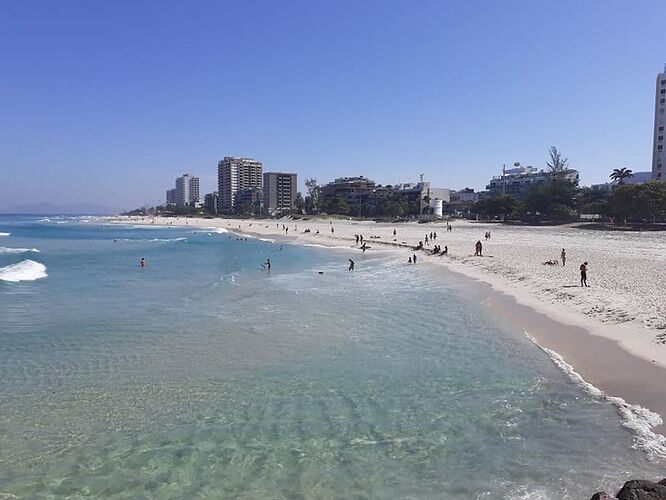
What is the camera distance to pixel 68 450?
8398 mm

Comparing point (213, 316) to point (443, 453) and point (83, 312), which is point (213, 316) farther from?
point (443, 453)

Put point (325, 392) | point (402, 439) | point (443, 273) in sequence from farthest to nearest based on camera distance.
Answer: point (443, 273), point (325, 392), point (402, 439)

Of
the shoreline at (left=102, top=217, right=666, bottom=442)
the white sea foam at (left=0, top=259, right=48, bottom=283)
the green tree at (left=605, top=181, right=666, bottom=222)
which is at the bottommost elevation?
the white sea foam at (left=0, top=259, right=48, bottom=283)

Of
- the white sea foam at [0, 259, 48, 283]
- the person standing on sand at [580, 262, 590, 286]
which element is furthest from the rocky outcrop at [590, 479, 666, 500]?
the white sea foam at [0, 259, 48, 283]

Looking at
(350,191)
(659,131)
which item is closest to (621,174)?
(659,131)

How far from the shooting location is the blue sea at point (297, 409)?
740cm

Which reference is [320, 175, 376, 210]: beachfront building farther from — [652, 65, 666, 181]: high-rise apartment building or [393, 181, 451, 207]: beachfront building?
[652, 65, 666, 181]: high-rise apartment building

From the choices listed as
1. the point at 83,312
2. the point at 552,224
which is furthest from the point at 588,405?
the point at 552,224

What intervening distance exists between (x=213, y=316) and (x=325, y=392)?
972cm

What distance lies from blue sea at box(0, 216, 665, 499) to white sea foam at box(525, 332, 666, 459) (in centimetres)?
14

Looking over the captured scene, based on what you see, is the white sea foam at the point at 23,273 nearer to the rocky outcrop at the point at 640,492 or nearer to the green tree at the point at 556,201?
the rocky outcrop at the point at 640,492

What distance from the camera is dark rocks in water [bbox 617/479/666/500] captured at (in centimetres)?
525

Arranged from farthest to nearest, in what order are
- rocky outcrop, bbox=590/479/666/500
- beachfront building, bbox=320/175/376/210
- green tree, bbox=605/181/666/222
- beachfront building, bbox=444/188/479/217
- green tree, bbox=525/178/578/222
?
beachfront building, bbox=320/175/376/210
beachfront building, bbox=444/188/479/217
green tree, bbox=525/178/578/222
green tree, bbox=605/181/666/222
rocky outcrop, bbox=590/479/666/500

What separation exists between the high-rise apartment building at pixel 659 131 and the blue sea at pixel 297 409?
106486 millimetres
